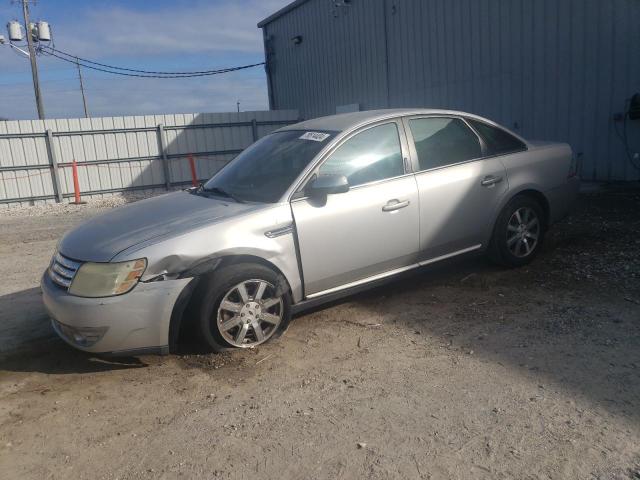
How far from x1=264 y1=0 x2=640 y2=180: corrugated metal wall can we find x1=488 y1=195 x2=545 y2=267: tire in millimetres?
5163

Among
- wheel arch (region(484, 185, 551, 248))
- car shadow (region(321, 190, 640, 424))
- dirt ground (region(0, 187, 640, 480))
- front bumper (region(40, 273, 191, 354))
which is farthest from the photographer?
wheel arch (region(484, 185, 551, 248))

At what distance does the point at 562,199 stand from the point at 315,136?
107 inches

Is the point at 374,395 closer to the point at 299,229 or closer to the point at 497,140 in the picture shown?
the point at 299,229

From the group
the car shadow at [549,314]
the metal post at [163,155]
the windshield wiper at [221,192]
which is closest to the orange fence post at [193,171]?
the metal post at [163,155]

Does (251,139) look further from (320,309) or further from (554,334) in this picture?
(554,334)

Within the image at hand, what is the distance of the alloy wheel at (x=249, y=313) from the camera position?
3637 millimetres

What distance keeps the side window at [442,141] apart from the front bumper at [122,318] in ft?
7.52

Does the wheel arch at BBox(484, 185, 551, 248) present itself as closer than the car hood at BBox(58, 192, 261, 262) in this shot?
No

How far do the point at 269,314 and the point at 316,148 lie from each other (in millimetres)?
1366

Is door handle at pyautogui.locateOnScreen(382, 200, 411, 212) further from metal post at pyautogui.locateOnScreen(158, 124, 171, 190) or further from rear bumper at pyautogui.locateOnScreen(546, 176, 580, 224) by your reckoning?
metal post at pyautogui.locateOnScreen(158, 124, 171, 190)

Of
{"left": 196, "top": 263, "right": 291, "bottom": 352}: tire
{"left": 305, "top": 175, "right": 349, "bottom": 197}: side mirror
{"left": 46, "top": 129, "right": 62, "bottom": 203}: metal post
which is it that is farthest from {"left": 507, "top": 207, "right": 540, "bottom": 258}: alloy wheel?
{"left": 46, "top": 129, "right": 62, "bottom": 203}: metal post

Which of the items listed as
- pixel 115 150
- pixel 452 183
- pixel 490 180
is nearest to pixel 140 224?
pixel 452 183

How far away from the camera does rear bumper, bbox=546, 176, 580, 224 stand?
529cm

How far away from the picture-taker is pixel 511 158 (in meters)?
5.00
